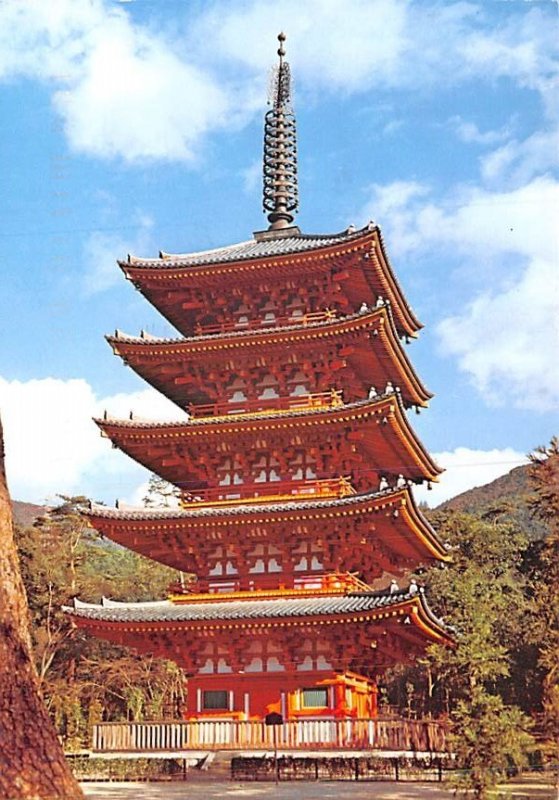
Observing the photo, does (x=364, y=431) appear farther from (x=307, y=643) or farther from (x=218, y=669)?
(x=218, y=669)

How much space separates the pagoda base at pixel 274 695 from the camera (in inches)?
971

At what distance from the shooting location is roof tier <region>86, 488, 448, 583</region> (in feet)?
82.1

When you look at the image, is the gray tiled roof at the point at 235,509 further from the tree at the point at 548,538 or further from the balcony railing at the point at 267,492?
the tree at the point at 548,538

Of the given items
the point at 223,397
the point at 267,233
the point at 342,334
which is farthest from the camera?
the point at 267,233

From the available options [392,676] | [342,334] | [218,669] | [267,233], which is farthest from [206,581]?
[392,676]

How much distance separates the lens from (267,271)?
28.3 meters

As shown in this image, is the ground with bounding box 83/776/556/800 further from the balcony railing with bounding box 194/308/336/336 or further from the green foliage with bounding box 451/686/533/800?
the balcony railing with bounding box 194/308/336/336

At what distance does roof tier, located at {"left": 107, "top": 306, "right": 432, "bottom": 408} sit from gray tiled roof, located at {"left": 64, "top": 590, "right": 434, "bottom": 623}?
6.26 meters

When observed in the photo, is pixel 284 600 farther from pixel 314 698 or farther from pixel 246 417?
pixel 246 417

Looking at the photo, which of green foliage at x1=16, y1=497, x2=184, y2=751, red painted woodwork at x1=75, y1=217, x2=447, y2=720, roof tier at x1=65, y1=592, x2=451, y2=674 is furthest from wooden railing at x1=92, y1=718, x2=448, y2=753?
green foliage at x1=16, y1=497, x2=184, y2=751

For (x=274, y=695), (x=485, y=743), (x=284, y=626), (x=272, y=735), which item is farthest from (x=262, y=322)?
(x=485, y=743)

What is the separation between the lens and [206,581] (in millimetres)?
27109

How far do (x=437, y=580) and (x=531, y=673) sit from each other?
986 cm

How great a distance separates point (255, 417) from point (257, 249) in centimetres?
637
